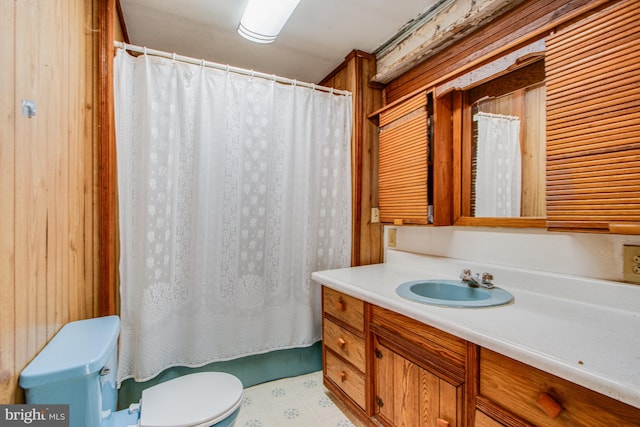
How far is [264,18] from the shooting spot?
1526mm

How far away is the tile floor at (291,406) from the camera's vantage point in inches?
60.9

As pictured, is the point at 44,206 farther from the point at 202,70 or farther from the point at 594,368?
the point at 594,368

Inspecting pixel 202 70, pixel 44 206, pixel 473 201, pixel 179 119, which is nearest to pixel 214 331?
pixel 44 206

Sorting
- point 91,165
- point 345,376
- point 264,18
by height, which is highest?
point 264,18

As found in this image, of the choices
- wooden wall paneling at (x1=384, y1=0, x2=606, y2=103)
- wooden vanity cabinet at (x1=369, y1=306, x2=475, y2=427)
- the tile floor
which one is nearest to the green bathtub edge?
the tile floor

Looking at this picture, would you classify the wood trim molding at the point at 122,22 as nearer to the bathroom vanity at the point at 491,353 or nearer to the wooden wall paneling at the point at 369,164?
the wooden wall paneling at the point at 369,164

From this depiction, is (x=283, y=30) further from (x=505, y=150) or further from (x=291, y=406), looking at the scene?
(x=291, y=406)

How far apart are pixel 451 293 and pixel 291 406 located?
1116mm

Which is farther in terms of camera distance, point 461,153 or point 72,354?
point 461,153

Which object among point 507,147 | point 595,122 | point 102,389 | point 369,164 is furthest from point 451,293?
point 102,389

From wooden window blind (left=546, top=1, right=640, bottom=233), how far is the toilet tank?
1602 millimetres

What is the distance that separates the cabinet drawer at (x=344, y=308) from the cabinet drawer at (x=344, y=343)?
0.20ft

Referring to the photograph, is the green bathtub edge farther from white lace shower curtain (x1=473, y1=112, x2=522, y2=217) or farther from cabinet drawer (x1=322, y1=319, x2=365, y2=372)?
white lace shower curtain (x1=473, y1=112, x2=522, y2=217)

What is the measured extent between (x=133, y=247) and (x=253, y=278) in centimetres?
66
